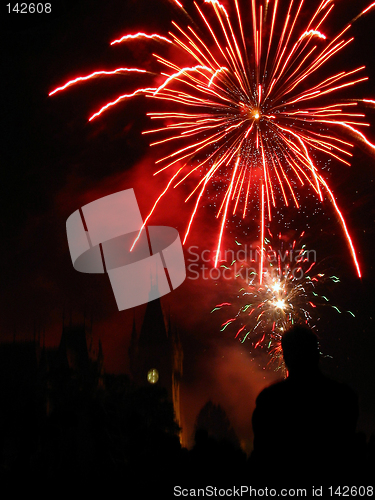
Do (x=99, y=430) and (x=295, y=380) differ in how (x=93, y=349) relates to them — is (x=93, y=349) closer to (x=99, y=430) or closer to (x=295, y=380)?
(x=99, y=430)

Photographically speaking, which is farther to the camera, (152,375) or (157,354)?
(157,354)

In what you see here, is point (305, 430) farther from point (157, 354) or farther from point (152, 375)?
point (157, 354)

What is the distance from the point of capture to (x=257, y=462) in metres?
2.25

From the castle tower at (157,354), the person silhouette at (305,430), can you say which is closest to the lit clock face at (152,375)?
the castle tower at (157,354)

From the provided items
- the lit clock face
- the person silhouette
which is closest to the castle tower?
the lit clock face

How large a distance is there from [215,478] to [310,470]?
2.31m

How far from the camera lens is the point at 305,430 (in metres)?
2.27

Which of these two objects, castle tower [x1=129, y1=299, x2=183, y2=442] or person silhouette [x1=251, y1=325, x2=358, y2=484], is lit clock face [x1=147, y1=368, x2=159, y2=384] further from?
person silhouette [x1=251, y1=325, x2=358, y2=484]

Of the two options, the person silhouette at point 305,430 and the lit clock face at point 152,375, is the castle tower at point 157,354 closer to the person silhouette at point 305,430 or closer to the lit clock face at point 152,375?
the lit clock face at point 152,375

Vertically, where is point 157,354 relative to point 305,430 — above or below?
above

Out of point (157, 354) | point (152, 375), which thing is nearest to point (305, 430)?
point (152, 375)

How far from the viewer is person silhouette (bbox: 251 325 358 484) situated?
87.5 inches

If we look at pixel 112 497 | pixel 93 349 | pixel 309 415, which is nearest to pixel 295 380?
pixel 309 415

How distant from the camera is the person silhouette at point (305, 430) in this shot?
222 cm
